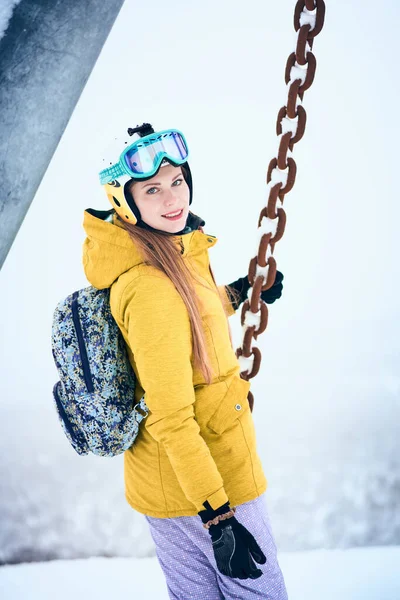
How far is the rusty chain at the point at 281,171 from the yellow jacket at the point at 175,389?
0.21ft

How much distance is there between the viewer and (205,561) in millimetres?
1369

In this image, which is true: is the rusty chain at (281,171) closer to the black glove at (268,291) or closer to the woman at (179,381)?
the woman at (179,381)

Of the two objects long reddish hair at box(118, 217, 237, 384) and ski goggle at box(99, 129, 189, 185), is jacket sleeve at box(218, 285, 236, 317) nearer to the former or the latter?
long reddish hair at box(118, 217, 237, 384)

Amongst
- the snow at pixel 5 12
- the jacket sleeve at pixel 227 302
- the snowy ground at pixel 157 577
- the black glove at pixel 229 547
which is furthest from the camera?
the snowy ground at pixel 157 577

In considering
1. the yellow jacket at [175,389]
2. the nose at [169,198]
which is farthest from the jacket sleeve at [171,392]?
the nose at [169,198]

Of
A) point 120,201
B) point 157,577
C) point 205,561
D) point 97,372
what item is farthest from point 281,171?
point 157,577

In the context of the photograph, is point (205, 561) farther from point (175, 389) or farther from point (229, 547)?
point (175, 389)

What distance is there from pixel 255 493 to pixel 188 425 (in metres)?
0.26

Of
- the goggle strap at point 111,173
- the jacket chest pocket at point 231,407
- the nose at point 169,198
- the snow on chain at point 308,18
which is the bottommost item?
the jacket chest pocket at point 231,407

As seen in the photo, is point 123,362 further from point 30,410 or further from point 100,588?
point 30,410

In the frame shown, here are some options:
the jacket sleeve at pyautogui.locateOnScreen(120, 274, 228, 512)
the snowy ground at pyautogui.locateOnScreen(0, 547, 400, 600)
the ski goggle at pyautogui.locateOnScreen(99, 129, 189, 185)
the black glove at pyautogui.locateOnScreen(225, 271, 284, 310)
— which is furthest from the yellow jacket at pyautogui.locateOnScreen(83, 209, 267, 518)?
the snowy ground at pyautogui.locateOnScreen(0, 547, 400, 600)

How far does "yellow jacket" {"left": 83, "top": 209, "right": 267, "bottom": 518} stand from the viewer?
1.15 m

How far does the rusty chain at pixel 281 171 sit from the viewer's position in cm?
119

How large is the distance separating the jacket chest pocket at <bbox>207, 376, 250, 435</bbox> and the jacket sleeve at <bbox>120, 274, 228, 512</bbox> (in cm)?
10
